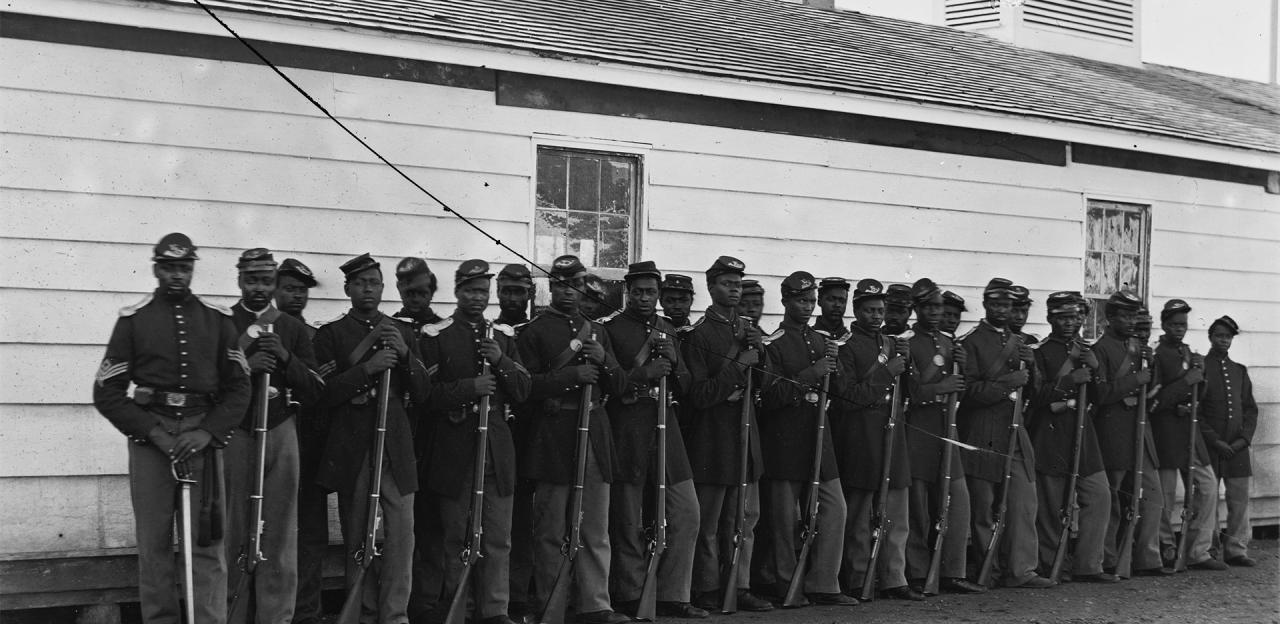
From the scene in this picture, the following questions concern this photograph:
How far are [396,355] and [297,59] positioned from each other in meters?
2.02

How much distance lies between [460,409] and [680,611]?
6.06ft

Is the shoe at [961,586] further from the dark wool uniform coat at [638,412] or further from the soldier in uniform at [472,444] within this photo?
the soldier in uniform at [472,444]

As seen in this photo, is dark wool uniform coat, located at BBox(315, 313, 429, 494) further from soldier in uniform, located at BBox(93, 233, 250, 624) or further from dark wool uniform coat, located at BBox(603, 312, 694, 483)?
→ dark wool uniform coat, located at BBox(603, 312, 694, 483)

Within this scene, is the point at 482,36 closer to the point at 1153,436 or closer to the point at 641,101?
the point at 641,101

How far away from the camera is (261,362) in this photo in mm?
7051

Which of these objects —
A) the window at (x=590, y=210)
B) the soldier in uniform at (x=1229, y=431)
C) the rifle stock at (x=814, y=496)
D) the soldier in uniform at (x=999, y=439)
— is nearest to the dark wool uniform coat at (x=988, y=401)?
the soldier in uniform at (x=999, y=439)

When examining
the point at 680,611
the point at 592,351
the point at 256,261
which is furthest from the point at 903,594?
the point at 256,261

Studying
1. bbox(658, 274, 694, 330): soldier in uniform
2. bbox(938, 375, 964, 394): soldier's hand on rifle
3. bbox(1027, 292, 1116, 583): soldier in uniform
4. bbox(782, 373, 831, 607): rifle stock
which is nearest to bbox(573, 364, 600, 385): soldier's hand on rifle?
bbox(658, 274, 694, 330): soldier in uniform

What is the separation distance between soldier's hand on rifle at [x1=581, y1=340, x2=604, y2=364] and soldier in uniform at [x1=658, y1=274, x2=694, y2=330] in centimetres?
81

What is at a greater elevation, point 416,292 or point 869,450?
point 416,292

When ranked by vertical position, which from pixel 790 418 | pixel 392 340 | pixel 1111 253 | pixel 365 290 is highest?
pixel 1111 253

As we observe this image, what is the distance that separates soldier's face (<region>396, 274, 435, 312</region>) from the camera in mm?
7867

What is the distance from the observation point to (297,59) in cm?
833

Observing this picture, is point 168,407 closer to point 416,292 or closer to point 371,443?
point 371,443
